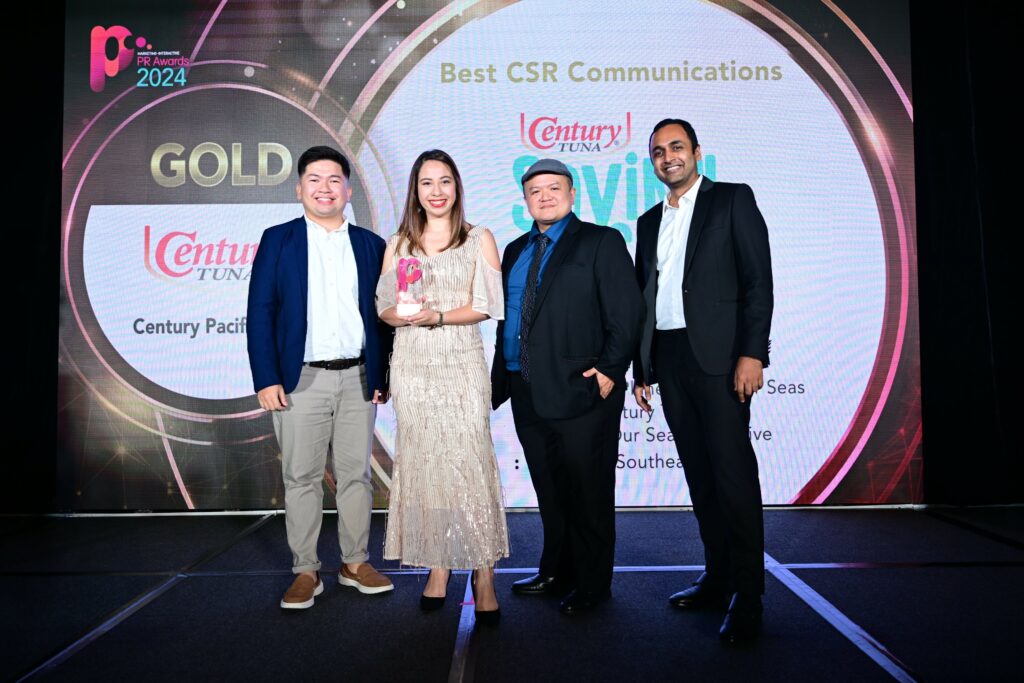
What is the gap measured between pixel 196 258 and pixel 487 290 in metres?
2.42

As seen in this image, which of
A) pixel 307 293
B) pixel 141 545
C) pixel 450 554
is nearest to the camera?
pixel 450 554

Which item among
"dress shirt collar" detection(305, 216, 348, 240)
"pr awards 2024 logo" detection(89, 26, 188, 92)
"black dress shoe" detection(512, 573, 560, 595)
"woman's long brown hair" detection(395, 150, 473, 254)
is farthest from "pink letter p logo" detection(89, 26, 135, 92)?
"black dress shoe" detection(512, 573, 560, 595)

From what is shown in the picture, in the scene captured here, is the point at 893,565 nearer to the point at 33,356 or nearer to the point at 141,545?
the point at 141,545

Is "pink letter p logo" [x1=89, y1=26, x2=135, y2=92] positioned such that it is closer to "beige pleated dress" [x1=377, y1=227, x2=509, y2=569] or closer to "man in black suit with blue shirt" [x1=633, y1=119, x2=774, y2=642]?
"beige pleated dress" [x1=377, y1=227, x2=509, y2=569]

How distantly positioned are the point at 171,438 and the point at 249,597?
170 cm

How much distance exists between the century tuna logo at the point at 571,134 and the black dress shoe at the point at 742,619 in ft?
8.63

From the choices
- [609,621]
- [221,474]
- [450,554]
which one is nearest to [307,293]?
[450,554]

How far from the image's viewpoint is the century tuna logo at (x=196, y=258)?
3961mm

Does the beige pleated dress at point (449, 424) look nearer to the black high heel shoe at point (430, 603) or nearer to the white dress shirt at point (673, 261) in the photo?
the black high heel shoe at point (430, 603)

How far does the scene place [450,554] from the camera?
2320 millimetres

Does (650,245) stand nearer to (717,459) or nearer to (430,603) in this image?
(717,459)

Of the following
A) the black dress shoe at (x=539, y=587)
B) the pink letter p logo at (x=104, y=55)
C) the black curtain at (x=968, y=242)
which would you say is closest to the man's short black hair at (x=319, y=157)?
the black dress shoe at (x=539, y=587)

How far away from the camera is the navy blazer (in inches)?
98.7

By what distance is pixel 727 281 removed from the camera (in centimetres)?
233
